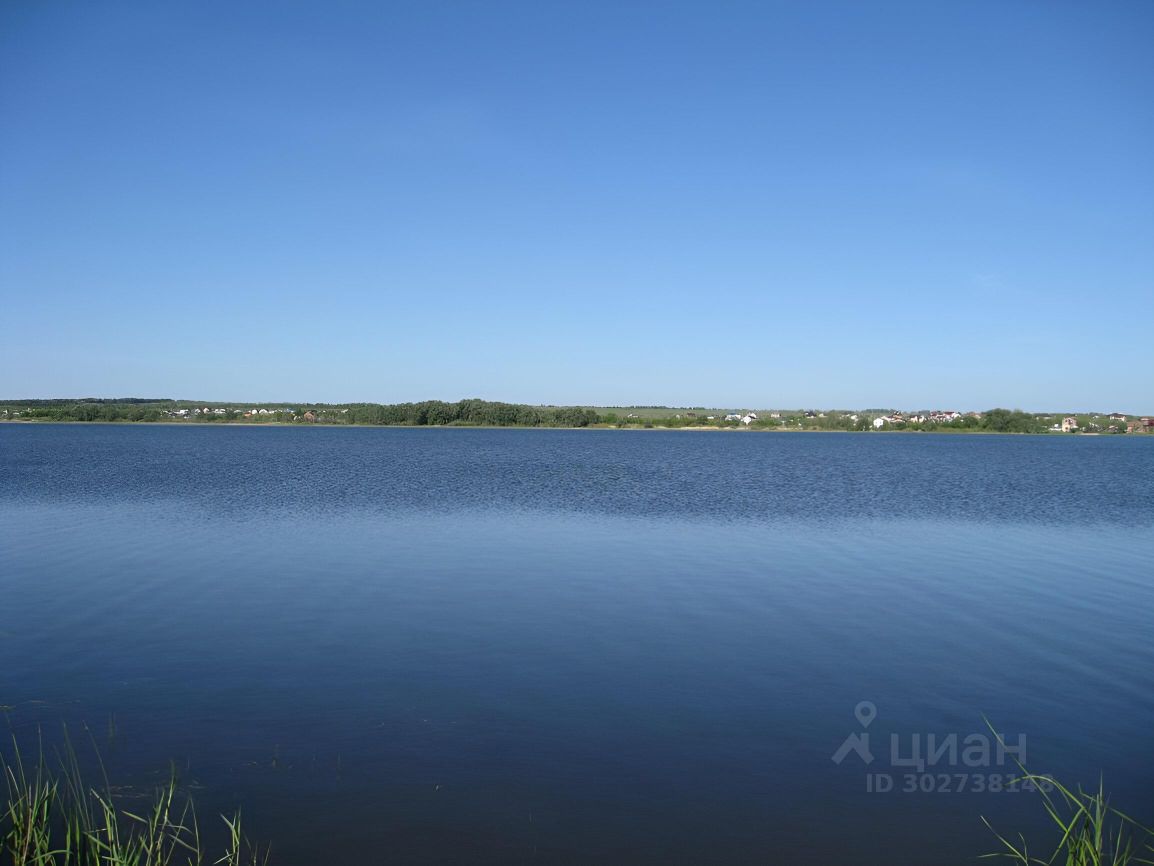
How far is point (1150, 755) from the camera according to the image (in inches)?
281

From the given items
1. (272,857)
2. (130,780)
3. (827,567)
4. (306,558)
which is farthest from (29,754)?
(827,567)

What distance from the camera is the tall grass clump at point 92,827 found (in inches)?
197

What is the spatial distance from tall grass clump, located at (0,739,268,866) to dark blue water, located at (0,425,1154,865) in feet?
0.87

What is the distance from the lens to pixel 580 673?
8.96 metres

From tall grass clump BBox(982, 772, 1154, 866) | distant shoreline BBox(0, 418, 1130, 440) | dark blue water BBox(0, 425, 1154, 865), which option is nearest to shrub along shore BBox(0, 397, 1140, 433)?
distant shoreline BBox(0, 418, 1130, 440)

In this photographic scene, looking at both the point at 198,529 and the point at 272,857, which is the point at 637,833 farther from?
the point at 198,529

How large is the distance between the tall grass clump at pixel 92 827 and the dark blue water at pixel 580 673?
26 centimetres

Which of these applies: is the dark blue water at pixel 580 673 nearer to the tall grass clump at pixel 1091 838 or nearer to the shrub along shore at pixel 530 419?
the tall grass clump at pixel 1091 838

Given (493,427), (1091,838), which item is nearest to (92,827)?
(1091,838)

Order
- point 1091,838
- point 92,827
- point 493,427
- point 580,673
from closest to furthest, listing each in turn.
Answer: point 92,827, point 1091,838, point 580,673, point 493,427

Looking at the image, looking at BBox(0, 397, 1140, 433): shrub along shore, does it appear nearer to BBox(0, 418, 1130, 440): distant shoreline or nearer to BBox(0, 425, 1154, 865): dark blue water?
BBox(0, 418, 1130, 440): distant shoreline

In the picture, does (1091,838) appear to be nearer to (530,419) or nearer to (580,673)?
(580,673)

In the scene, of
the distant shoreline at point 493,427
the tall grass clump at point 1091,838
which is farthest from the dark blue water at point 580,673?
the distant shoreline at point 493,427

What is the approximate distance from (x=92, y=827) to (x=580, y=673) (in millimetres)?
4751
